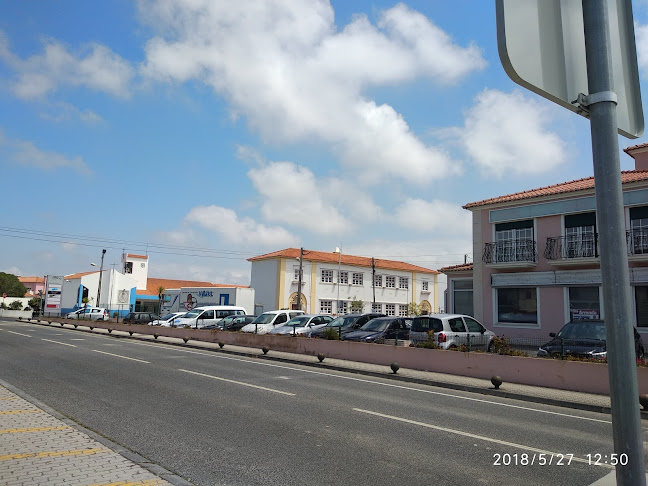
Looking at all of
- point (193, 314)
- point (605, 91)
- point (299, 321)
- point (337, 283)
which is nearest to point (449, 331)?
point (299, 321)

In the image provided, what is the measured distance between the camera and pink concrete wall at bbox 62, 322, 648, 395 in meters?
12.5

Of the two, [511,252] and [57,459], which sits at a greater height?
[511,252]

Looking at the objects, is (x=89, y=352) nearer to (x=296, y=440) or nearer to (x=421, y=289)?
(x=296, y=440)

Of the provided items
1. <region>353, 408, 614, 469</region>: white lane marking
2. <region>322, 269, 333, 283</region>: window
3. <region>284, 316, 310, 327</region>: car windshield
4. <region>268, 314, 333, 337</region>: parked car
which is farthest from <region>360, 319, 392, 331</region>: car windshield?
<region>322, 269, 333, 283</region>: window

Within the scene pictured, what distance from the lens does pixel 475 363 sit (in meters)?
15.0

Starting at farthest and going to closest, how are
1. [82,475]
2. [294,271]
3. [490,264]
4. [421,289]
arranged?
1. [421,289]
2. [294,271]
3. [490,264]
4. [82,475]

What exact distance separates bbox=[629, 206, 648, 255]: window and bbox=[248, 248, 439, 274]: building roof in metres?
36.2

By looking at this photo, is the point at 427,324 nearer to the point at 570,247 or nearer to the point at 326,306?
the point at 570,247

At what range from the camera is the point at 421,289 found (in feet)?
218

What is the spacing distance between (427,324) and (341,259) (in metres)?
42.5

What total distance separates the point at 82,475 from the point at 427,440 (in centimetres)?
459

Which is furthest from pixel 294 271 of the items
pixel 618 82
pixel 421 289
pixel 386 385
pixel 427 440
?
pixel 618 82

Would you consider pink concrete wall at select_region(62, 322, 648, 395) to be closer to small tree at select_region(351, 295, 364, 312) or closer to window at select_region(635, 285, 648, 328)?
window at select_region(635, 285, 648, 328)

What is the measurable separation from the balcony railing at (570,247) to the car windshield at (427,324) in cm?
1072
